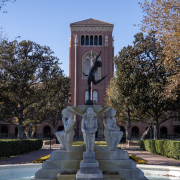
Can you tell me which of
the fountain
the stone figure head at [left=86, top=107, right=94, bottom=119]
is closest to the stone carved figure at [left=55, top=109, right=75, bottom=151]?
the fountain

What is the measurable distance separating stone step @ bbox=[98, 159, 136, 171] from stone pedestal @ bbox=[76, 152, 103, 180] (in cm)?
61

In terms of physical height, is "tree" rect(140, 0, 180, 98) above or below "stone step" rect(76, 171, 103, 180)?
above

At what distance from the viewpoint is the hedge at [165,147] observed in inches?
603

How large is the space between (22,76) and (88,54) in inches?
971

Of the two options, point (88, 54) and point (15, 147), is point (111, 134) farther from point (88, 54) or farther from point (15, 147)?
point (88, 54)

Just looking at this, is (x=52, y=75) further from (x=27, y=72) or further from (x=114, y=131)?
(x=114, y=131)

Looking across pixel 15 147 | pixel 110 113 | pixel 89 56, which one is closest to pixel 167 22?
pixel 110 113

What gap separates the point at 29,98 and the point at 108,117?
53.0 ft

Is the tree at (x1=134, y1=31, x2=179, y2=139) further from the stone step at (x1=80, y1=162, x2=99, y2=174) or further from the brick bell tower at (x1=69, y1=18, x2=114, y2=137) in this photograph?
the brick bell tower at (x1=69, y1=18, x2=114, y2=137)

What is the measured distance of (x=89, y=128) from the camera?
8016 millimetres

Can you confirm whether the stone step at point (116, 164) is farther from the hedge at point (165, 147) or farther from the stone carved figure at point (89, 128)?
the hedge at point (165, 147)

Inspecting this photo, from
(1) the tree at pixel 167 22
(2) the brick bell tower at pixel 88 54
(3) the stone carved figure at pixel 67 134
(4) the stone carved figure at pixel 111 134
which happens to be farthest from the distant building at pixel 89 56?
(4) the stone carved figure at pixel 111 134

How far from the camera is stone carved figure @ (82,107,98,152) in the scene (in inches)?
310

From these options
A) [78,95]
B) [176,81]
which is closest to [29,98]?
[176,81]
